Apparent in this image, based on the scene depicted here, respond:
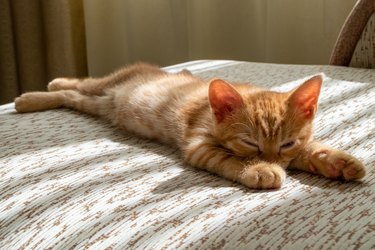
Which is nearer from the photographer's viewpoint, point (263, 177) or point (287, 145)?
point (263, 177)

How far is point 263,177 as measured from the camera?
0.94 meters

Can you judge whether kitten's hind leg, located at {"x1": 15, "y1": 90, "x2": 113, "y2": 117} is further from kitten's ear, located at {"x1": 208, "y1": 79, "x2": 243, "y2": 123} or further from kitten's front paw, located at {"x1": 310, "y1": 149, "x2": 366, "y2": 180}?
kitten's front paw, located at {"x1": 310, "y1": 149, "x2": 366, "y2": 180}

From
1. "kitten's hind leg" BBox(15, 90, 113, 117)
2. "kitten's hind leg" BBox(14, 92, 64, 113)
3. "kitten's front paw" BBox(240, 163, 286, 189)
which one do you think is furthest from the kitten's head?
"kitten's hind leg" BBox(14, 92, 64, 113)

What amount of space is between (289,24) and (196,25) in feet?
1.52

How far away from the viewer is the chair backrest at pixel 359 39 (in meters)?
1.82

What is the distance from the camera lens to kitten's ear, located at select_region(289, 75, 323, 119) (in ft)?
3.63

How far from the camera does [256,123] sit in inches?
42.9

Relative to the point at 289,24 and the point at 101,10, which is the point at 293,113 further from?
the point at 101,10

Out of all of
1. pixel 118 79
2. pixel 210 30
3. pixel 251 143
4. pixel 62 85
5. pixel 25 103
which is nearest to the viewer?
pixel 251 143

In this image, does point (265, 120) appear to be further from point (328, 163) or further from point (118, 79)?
point (118, 79)

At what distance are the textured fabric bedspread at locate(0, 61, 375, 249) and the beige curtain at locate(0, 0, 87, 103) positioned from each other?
149cm

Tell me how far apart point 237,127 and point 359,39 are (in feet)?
3.06

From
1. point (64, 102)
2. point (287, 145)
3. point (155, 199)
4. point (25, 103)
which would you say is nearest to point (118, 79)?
point (64, 102)

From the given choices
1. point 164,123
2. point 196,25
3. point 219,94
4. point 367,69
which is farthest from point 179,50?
point 219,94
